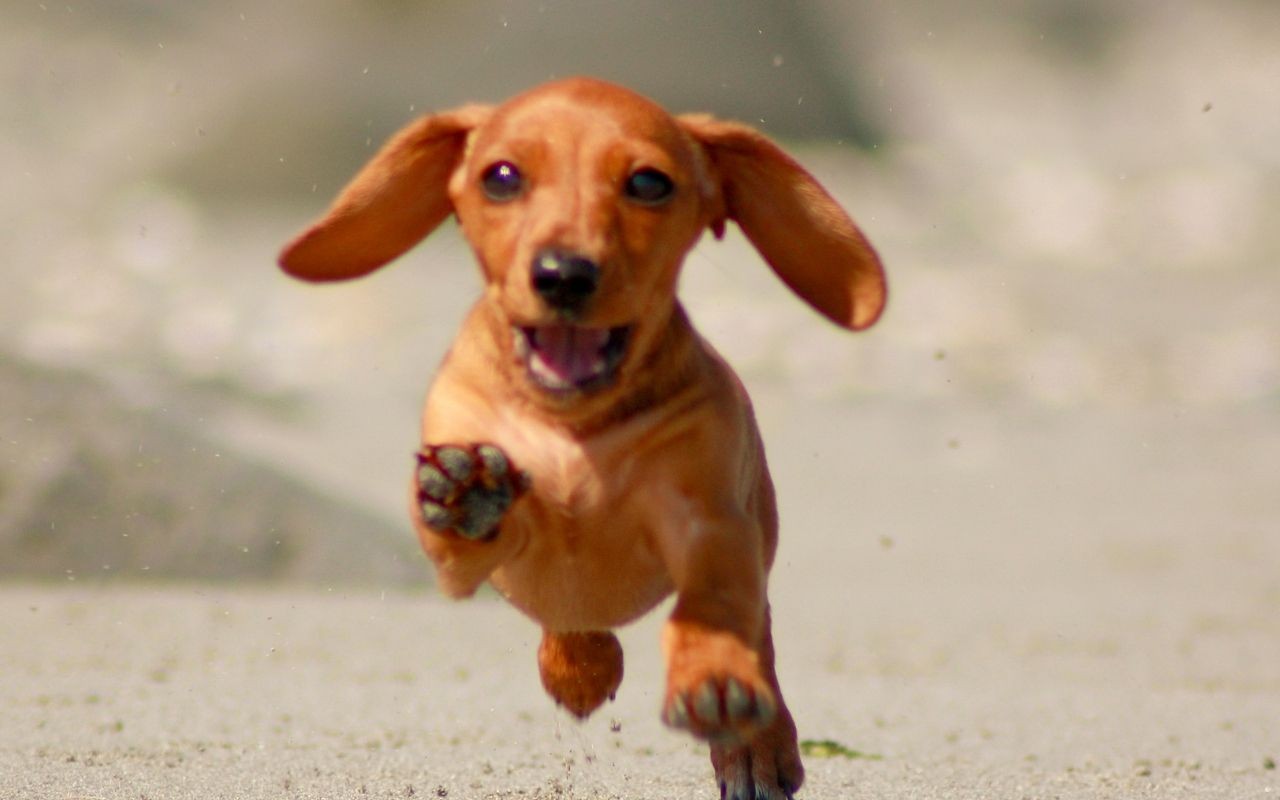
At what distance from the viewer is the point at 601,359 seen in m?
3.38

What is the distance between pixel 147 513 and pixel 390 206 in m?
5.14

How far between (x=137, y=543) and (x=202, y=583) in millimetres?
369

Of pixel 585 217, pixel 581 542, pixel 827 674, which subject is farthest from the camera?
pixel 827 674

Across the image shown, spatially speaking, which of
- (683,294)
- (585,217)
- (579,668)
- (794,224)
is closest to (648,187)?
(585,217)

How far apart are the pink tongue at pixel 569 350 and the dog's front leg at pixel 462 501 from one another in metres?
0.18

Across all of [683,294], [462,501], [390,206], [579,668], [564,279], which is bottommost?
[683,294]

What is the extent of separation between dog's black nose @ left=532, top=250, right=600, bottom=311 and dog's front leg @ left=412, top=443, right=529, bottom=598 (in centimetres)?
30

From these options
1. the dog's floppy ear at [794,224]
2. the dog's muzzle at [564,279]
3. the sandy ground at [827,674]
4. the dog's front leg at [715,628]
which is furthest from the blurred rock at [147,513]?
the dog's muzzle at [564,279]

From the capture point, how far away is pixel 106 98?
2291 cm

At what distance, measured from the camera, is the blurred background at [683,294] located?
905 cm

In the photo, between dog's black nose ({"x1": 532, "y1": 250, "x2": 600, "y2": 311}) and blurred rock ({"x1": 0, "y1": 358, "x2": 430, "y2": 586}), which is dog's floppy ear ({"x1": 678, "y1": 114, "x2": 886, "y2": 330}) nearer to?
dog's black nose ({"x1": 532, "y1": 250, "x2": 600, "y2": 311})

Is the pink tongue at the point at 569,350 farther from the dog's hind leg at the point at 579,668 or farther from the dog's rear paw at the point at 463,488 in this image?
the dog's hind leg at the point at 579,668

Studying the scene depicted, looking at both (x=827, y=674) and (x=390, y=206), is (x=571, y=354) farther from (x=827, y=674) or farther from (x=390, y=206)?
(x=827, y=674)

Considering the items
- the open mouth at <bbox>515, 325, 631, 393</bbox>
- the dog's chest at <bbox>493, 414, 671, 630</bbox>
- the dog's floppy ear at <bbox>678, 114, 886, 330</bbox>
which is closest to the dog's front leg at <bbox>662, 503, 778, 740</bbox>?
the dog's chest at <bbox>493, 414, 671, 630</bbox>
